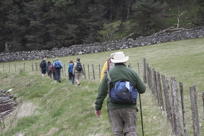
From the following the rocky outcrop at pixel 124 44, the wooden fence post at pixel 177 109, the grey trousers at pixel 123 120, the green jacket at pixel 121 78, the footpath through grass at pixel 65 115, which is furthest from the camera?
the rocky outcrop at pixel 124 44

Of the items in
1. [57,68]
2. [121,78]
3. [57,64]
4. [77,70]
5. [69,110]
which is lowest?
[69,110]

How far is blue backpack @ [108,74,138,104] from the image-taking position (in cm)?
866

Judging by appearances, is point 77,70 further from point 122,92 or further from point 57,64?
point 122,92

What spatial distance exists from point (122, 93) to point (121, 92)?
0.03 m

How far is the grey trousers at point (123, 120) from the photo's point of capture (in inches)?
356

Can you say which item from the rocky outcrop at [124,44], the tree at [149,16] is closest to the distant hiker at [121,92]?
the rocky outcrop at [124,44]

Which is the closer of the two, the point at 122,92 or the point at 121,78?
the point at 122,92

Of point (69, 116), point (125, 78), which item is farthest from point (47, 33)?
point (125, 78)

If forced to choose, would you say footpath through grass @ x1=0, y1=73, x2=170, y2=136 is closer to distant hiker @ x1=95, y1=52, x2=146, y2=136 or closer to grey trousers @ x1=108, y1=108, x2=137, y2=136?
grey trousers @ x1=108, y1=108, x2=137, y2=136

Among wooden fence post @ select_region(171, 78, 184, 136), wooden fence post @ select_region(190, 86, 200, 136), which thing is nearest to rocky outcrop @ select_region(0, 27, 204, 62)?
wooden fence post @ select_region(171, 78, 184, 136)

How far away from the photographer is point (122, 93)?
28.3 feet

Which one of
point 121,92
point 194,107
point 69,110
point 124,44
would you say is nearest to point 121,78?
point 121,92

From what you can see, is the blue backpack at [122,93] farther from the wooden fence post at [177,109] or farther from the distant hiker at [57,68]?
the distant hiker at [57,68]

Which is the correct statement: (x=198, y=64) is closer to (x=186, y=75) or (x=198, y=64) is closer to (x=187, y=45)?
(x=186, y=75)
